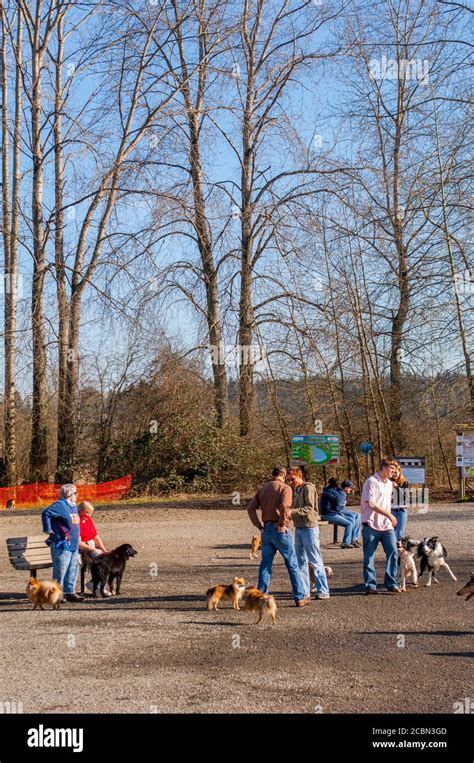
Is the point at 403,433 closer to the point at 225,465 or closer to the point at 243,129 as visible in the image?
the point at 225,465

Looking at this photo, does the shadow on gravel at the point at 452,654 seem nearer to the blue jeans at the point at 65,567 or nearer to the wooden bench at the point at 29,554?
the blue jeans at the point at 65,567

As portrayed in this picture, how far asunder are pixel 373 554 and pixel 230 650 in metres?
3.59

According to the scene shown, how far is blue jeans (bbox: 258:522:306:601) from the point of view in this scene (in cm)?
1138

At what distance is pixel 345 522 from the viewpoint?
17.8 m

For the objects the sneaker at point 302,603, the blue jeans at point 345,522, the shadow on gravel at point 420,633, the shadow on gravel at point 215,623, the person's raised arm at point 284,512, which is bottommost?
the shadow on gravel at point 420,633

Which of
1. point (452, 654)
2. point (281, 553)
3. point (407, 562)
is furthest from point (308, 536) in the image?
point (452, 654)

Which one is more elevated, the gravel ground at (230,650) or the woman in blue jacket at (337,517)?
the woman in blue jacket at (337,517)

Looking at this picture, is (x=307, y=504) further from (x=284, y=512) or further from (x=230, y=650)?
(x=230, y=650)

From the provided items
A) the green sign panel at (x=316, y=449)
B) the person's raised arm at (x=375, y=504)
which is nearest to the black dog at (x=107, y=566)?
the person's raised arm at (x=375, y=504)

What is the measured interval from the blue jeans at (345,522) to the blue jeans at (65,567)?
265 inches

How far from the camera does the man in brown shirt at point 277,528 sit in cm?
1133
